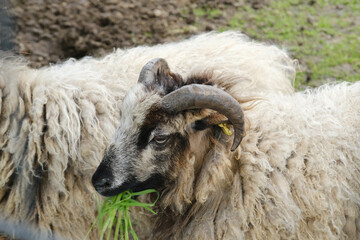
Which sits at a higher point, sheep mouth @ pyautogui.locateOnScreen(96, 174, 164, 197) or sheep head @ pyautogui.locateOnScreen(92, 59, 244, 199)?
sheep head @ pyautogui.locateOnScreen(92, 59, 244, 199)

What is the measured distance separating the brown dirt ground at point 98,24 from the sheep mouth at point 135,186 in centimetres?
360

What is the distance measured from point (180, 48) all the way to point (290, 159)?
197 centimetres

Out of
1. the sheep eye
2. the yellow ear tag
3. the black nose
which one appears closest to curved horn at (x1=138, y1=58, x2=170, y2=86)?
the sheep eye

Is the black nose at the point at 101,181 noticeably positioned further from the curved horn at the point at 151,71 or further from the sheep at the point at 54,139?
the curved horn at the point at 151,71

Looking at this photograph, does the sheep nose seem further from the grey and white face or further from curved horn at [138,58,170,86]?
curved horn at [138,58,170,86]

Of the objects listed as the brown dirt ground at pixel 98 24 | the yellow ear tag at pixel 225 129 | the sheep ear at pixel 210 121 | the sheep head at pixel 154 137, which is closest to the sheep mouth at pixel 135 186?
the sheep head at pixel 154 137

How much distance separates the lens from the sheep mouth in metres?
3.00

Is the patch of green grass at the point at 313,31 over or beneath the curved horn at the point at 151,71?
beneath

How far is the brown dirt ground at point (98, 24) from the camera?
250 inches

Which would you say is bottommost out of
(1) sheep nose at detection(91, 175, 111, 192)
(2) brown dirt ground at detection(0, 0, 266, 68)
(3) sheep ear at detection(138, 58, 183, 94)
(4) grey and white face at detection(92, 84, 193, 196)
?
(2) brown dirt ground at detection(0, 0, 266, 68)

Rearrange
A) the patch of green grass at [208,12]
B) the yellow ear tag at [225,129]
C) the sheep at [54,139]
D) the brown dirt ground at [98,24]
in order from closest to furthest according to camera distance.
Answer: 1. the yellow ear tag at [225,129]
2. the sheep at [54,139]
3. the brown dirt ground at [98,24]
4. the patch of green grass at [208,12]

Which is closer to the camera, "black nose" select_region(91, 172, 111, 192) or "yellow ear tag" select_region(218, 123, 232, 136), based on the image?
"black nose" select_region(91, 172, 111, 192)

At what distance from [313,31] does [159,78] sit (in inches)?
185

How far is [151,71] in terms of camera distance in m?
3.23
